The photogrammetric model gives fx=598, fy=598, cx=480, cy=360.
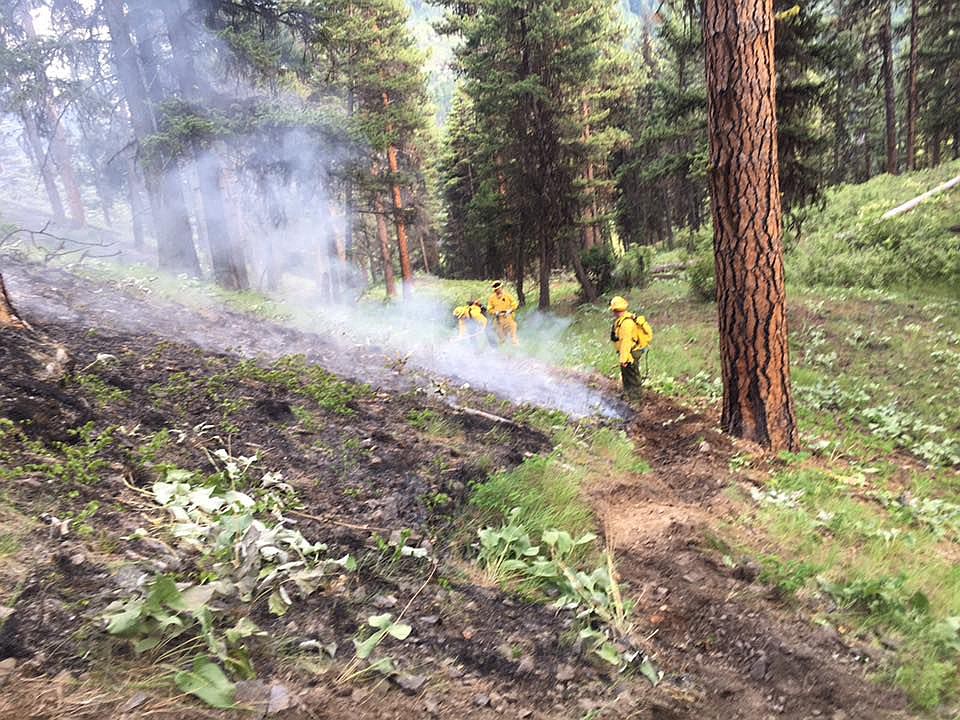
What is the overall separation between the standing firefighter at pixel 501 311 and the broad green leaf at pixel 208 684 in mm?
11521

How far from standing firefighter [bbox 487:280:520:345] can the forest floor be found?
7203mm

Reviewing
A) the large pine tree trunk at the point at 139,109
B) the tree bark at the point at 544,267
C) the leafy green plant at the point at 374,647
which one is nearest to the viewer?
the leafy green plant at the point at 374,647

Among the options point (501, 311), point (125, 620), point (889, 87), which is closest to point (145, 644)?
point (125, 620)

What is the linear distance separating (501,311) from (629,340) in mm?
5326

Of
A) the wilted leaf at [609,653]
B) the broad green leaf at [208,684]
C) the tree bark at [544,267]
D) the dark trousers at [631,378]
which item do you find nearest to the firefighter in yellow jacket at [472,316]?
the tree bark at [544,267]

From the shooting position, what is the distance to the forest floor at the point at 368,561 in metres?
2.38

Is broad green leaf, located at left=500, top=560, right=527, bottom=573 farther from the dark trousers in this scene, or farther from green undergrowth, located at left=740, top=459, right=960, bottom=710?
the dark trousers

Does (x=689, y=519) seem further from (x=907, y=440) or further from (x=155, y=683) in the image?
(x=907, y=440)

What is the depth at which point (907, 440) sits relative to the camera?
7328 mm

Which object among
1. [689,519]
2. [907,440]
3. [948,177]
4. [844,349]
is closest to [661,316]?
[844,349]

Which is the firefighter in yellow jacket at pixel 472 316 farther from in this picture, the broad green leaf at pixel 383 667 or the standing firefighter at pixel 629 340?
the broad green leaf at pixel 383 667

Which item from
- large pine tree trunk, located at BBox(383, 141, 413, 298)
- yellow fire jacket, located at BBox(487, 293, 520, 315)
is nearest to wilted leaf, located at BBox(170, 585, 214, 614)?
yellow fire jacket, located at BBox(487, 293, 520, 315)

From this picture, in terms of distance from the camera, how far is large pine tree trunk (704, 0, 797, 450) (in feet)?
20.0

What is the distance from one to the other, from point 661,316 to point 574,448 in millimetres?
9670
